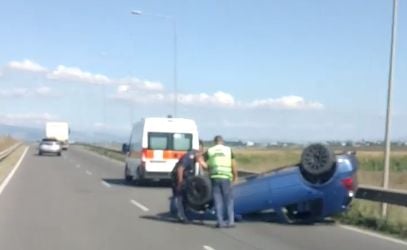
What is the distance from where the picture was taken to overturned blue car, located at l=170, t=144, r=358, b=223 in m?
16.8

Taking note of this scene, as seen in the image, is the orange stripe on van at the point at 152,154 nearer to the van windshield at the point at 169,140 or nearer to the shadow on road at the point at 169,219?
the van windshield at the point at 169,140

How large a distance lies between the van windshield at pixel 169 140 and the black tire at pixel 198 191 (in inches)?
486

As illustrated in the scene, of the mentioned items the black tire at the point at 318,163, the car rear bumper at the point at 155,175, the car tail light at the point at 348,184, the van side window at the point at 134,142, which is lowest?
the car rear bumper at the point at 155,175

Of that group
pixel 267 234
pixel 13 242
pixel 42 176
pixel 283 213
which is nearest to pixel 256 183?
pixel 283 213

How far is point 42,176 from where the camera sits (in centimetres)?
3509

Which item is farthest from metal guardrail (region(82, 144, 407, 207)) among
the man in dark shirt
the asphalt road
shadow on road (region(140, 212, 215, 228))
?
the man in dark shirt

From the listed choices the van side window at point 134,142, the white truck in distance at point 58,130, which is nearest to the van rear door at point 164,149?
the van side window at point 134,142

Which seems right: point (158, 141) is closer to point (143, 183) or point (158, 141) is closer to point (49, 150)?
point (143, 183)

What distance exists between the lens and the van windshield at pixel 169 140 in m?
29.4

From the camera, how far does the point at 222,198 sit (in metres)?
16.5

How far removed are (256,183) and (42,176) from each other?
19361mm

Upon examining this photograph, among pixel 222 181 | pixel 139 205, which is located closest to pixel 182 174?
pixel 222 181

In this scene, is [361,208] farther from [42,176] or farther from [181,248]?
[42,176]

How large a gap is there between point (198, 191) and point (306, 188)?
7.07ft
